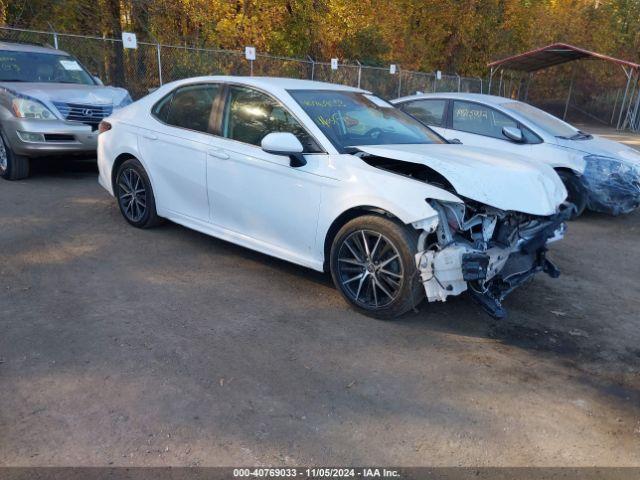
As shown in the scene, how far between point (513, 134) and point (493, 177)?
3.92m

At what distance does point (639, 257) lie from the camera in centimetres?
622

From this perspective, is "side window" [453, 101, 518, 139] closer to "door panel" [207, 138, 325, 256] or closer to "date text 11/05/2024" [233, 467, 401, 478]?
"door panel" [207, 138, 325, 256]

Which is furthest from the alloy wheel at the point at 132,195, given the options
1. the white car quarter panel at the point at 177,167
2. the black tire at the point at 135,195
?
the white car quarter panel at the point at 177,167

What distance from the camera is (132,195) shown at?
5.86 m

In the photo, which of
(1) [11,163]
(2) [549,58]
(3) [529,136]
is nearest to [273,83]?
(3) [529,136]

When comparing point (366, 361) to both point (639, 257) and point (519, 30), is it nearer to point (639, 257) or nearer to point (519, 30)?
point (639, 257)

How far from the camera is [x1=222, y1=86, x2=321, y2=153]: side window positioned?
4523 millimetres

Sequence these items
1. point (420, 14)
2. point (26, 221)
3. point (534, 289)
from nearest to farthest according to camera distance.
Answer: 1. point (534, 289)
2. point (26, 221)
3. point (420, 14)

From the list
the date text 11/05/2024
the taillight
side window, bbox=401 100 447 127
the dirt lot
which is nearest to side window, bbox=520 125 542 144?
side window, bbox=401 100 447 127

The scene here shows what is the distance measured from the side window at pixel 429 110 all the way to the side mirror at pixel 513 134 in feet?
3.93

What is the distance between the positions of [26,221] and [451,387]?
498 cm

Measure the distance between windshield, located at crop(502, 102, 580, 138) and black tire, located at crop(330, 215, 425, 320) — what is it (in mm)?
5052

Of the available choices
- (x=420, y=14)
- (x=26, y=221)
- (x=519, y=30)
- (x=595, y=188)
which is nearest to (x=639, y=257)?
(x=595, y=188)

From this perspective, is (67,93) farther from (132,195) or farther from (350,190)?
(350,190)
